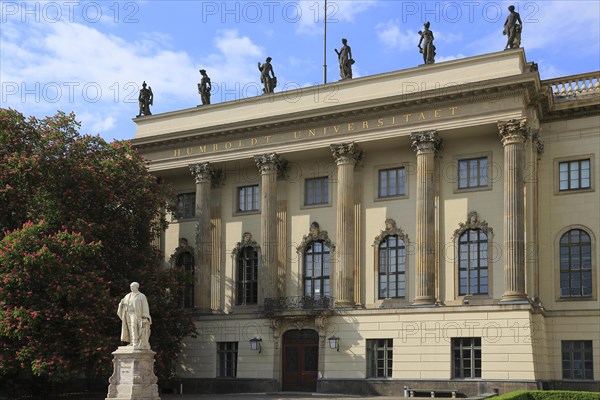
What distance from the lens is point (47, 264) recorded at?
3353cm

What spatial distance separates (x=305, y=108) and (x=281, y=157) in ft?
9.34

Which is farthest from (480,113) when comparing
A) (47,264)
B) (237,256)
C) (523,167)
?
(47,264)

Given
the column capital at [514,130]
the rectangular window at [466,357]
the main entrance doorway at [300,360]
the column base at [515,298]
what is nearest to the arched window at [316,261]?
the main entrance doorway at [300,360]

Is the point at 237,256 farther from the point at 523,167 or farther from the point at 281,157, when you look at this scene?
the point at 523,167

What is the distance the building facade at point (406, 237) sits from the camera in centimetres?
3741

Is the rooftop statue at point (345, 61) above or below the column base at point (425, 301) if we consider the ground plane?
above

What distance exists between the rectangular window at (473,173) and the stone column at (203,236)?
45.2ft

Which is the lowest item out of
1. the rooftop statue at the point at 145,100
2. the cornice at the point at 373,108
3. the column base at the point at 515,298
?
the column base at the point at 515,298

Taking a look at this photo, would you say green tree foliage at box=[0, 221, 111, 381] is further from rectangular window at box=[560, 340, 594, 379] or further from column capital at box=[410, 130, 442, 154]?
rectangular window at box=[560, 340, 594, 379]

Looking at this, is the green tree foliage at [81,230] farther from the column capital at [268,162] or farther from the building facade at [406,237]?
the column capital at [268,162]

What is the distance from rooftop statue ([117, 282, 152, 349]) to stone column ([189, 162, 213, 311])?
18.2m

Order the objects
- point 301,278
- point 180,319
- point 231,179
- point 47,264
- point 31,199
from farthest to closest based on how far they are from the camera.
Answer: point 231,179 < point 301,278 < point 180,319 < point 31,199 < point 47,264

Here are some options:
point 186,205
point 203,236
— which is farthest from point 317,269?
point 186,205

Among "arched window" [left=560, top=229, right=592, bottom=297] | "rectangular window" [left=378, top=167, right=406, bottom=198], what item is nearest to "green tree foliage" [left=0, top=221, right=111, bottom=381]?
"rectangular window" [left=378, top=167, right=406, bottom=198]
